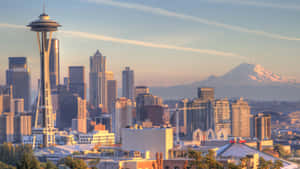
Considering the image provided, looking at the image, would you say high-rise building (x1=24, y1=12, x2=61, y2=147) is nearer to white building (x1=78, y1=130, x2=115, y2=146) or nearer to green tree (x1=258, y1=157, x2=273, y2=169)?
white building (x1=78, y1=130, x2=115, y2=146)

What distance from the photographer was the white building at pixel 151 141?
103 m

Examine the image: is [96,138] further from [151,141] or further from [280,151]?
[151,141]

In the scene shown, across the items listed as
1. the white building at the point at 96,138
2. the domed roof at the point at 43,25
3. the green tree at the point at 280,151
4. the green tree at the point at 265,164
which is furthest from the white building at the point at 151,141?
the white building at the point at 96,138

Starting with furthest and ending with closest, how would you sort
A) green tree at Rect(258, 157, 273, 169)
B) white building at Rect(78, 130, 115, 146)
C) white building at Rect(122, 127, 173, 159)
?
1. white building at Rect(78, 130, 115, 146)
2. white building at Rect(122, 127, 173, 159)
3. green tree at Rect(258, 157, 273, 169)

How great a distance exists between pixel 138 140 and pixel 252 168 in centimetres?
1864

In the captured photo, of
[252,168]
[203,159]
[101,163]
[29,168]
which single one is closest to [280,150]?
[252,168]

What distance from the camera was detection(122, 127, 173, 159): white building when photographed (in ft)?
338

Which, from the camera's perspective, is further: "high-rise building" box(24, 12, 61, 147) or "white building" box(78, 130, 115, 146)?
"white building" box(78, 130, 115, 146)

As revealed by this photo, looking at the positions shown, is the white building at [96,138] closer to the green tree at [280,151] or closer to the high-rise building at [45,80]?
the high-rise building at [45,80]

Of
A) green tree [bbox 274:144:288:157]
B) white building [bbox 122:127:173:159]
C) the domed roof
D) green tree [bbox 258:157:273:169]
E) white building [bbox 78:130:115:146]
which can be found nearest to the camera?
green tree [bbox 258:157:273:169]

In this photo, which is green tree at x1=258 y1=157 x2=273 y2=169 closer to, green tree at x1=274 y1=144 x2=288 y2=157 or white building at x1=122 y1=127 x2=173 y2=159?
white building at x1=122 y1=127 x2=173 y2=159

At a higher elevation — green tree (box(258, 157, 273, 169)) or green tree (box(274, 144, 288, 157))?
green tree (box(258, 157, 273, 169))

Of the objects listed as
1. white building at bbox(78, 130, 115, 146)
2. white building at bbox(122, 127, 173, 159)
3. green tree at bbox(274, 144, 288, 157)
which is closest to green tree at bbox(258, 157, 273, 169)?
white building at bbox(122, 127, 173, 159)

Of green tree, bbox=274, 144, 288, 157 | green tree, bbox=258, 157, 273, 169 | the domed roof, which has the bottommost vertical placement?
green tree, bbox=274, 144, 288, 157
